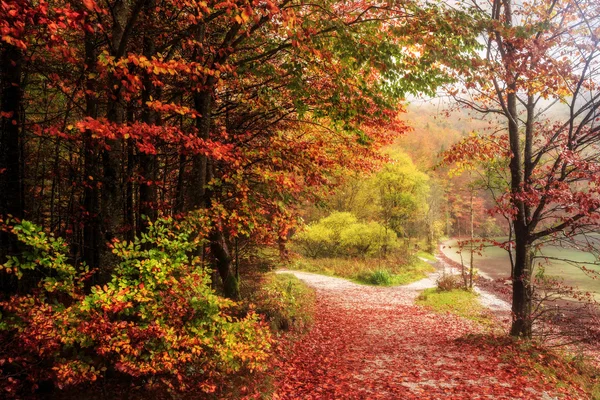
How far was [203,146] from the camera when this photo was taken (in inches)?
232

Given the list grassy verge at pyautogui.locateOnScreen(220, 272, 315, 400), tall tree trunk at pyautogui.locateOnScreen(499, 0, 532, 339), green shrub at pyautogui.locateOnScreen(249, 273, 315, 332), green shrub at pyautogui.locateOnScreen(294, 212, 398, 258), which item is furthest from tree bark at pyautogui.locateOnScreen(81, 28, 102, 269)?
green shrub at pyautogui.locateOnScreen(294, 212, 398, 258)

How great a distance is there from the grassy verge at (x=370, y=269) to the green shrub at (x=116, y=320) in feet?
53.9

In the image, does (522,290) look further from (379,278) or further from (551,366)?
(379,278)

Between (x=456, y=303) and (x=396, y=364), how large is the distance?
9069mm

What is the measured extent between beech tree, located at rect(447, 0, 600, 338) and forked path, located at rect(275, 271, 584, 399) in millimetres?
2040

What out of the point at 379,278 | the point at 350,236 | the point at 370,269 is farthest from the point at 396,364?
the point at 350,236

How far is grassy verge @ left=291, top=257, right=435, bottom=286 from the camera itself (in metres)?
20.3

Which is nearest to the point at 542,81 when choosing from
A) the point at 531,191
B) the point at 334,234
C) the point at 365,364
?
the point at 531,191

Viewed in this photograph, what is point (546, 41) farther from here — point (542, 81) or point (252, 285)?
point (252, 285)

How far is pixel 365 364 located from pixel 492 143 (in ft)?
17.8

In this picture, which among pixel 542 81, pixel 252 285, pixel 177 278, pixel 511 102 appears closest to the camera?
pixel 177 278

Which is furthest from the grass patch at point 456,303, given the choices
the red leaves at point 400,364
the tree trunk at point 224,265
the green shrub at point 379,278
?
the tree trunk at point 224,265

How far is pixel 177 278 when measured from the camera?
4.45 metres

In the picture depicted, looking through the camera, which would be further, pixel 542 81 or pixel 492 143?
pixel 492 143
